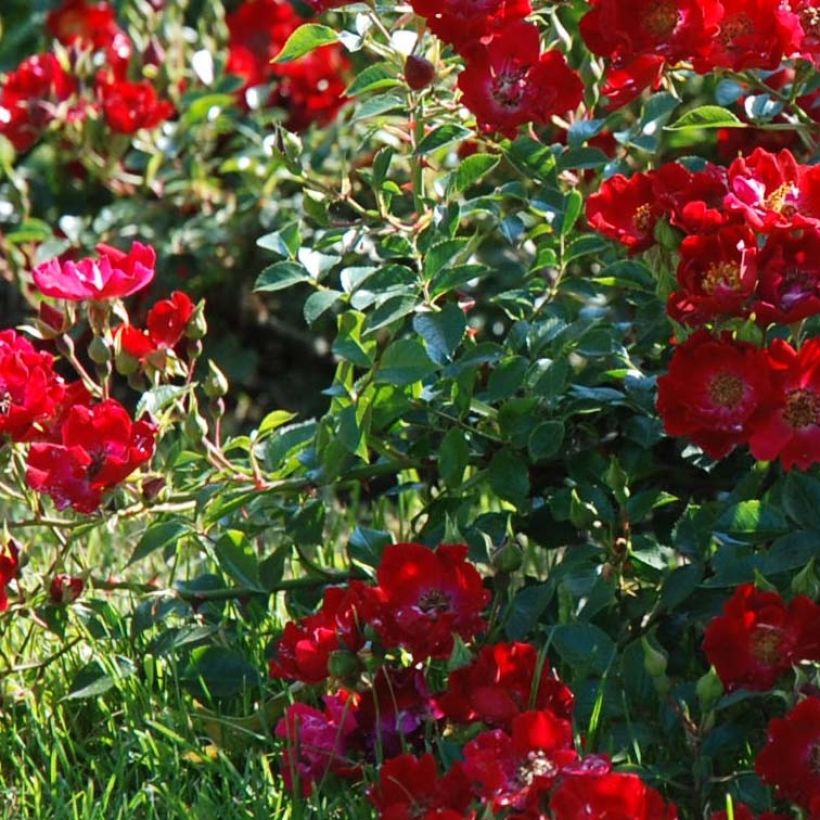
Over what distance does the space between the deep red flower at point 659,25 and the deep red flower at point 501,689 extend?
57 cm

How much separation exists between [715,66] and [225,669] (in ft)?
2.69

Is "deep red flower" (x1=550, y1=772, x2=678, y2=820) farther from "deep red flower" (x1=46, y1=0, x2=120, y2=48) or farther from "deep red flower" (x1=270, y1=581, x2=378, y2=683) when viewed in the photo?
"deep red flower" (x1=46, y1=0, x2=120, y2=48)

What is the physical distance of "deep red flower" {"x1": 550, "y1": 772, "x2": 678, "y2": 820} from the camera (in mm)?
1280

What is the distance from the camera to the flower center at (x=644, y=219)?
1.57 meters

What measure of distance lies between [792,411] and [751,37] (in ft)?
1.24

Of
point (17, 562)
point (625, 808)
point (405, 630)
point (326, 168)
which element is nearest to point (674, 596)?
point (405, 630)

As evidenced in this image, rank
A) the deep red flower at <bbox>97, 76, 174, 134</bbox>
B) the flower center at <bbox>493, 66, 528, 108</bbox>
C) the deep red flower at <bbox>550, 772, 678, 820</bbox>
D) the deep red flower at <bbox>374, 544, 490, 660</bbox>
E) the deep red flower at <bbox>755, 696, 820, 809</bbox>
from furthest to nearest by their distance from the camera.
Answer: the deep red flower at <bbox>97, 76, 174, 134</bbox>
the flower center at <bbox>493, 66, 528, 108</bbox>
the deep red flower at <bbox>374, 544, 490, 660</bbox>
the deep red flower at <bbox>755, 696, 820, 809</bbox>
the deep red flower at <bbox>550, 772, 678, 820</bbox>

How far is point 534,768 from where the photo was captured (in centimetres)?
135

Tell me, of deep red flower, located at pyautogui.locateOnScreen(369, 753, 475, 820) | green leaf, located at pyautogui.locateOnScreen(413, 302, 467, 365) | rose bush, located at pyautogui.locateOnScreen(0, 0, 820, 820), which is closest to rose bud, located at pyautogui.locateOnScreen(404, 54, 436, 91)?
rose bush, located at pyautogui.locateOnScreen(0, 0, 820, 820)

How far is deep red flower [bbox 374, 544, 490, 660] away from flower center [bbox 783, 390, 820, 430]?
1.04 feet

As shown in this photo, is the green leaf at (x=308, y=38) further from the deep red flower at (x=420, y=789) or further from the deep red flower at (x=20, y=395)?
the deep red flower at (x=420, y=789)

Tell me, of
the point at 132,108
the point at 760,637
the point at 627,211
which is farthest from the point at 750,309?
the point at 132,108

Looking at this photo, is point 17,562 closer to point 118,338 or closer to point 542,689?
point 118,338

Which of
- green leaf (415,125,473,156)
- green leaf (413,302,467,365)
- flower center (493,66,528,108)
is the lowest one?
green leaf (413,302,467,365)
